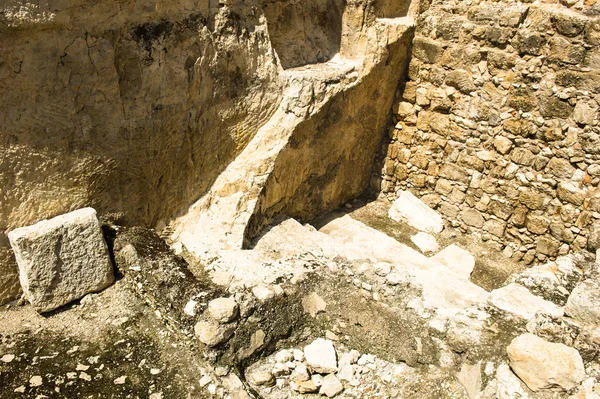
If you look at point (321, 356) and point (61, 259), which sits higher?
point (61, 259)

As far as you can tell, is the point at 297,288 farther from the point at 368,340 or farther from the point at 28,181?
the point at 28,181

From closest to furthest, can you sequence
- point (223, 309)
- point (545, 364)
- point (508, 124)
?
point (545, 364)
point (223, 309)
point (508, 124)

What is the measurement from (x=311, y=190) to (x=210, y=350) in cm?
207

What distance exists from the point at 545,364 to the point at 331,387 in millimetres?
1130

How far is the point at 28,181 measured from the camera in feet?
10.6

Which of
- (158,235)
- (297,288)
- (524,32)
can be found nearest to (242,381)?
(297,288)

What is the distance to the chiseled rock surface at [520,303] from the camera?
10.8 feet

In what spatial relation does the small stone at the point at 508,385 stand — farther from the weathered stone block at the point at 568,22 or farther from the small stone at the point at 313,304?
the weathered stone block at the point at 568,22

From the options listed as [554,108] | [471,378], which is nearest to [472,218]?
[554,108]

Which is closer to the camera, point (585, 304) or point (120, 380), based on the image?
point (120, 380)

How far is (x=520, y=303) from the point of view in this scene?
342 centimetres

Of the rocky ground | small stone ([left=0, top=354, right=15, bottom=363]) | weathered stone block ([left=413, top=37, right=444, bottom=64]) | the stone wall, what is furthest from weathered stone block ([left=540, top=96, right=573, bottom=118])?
small stone ([left=0, top=354, right=15, bottom=363])

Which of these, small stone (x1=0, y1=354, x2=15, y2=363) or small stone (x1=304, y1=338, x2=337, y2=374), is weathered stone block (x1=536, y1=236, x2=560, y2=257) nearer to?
small stone (x1=304, y1=338, x2=337, y2=374)

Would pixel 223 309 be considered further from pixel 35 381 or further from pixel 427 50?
pixel 427 50
